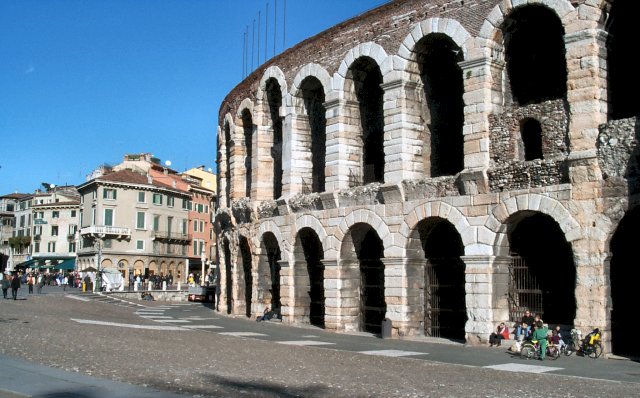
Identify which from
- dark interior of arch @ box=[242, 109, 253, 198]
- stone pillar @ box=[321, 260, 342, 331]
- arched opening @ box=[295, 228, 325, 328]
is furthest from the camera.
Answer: dark interior of arch @ box=[242, 109, 253, 198]

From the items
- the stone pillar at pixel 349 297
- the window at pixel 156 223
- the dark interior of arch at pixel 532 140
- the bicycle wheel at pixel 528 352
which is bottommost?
the bicycle wheel at pixel 528 352

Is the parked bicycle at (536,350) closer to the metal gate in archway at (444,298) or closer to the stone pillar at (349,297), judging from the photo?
the metal gate in archway at (444,298)

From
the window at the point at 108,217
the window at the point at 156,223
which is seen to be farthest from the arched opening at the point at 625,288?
the window at the point at 156,223

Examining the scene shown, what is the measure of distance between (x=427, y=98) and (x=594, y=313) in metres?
8.89

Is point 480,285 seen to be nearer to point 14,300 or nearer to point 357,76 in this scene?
point 357,76

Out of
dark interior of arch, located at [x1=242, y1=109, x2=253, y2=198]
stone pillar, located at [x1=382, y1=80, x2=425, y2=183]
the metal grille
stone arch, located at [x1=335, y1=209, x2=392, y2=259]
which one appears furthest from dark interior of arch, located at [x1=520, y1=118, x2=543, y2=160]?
dark interior of arch, located at [x1=242, y1=109, x2=253, y2=198]

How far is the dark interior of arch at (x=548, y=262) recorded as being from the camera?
19188 mm

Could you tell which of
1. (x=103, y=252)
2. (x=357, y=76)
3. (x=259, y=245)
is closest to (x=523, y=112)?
(x=357, y=76)

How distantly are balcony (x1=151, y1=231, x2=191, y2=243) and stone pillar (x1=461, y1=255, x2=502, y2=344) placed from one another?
2307 inches

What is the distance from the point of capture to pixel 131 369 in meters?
13.0

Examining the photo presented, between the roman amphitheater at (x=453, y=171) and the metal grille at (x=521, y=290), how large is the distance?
0.04 metres

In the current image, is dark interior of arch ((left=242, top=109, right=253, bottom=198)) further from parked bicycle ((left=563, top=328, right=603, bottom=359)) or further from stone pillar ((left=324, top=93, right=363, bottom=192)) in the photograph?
parked bicycle ((left=563, top=328, right=603, bottom=359))

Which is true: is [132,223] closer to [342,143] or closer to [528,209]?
[342,143]

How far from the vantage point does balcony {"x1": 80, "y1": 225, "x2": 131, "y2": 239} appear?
2761 inches
